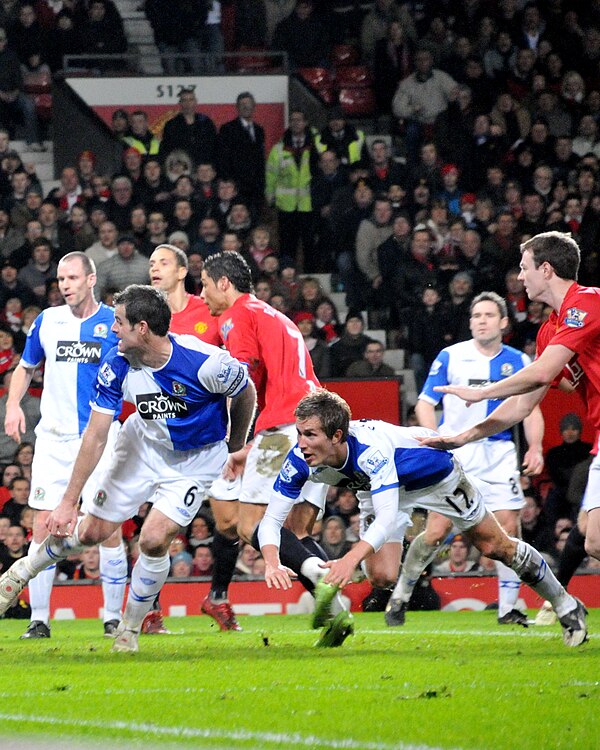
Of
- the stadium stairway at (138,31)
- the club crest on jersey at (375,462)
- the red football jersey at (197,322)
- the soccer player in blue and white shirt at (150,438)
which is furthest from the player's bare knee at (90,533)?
the stadium stairway at (138,31)

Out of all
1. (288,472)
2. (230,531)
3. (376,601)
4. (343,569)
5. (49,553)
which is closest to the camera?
(343,569)

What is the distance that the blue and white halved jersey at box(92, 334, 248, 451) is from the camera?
6.82 m

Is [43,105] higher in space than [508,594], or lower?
higher

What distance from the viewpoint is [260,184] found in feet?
56.2

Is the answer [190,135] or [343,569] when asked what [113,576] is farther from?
[190,135]

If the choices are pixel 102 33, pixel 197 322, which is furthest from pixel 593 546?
pixel 102 33

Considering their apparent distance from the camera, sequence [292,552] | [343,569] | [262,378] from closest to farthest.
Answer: [343,569], [292,552], [262,378]

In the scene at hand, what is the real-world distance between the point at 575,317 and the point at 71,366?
3635 millimetres

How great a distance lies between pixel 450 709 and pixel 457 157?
13151 mm

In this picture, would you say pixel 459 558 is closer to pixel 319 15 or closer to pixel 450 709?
pixel 450 709

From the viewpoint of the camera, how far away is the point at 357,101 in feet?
64.1

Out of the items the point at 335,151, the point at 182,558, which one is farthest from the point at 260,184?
the point at 182,558

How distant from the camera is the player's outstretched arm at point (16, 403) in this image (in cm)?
851

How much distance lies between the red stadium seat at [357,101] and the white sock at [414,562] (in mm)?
11425
